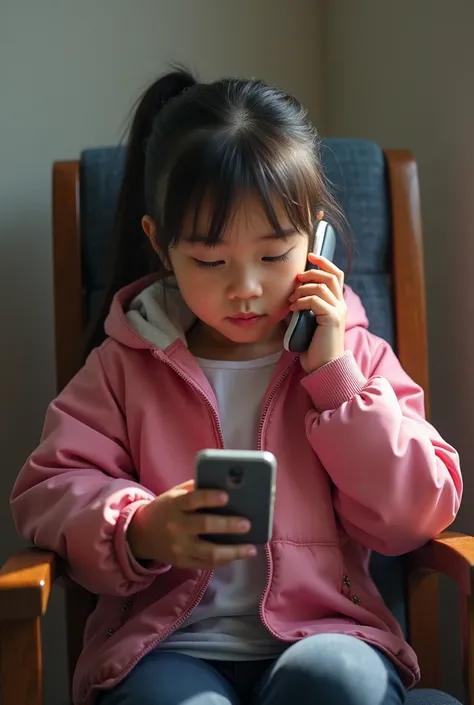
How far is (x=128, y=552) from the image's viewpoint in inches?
36.6

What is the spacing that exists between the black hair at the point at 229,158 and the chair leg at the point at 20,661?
424 millimetres

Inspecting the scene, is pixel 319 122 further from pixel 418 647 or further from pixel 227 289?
pixel 418 647

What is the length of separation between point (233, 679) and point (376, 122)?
2.97ft

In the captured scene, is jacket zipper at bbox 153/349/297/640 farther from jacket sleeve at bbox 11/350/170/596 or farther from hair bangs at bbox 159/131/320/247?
hair bangs at bbox 159/131/320/247

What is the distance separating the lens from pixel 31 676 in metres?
0.86

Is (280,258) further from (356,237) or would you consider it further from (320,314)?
(356,237)

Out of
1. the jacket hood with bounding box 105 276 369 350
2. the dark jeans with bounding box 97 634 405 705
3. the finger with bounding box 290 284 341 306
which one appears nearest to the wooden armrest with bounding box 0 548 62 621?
the dark jeans with bounding box 97 634 405 705

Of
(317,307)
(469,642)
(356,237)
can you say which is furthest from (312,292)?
(469,642)

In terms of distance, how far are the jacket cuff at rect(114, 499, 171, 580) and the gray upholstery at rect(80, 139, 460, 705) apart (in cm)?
40

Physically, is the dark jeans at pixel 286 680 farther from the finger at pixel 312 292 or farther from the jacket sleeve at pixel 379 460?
the finger at pixel 312 292

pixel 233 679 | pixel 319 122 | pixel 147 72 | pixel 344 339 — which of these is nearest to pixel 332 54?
pixel 319 122

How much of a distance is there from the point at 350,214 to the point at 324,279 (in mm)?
251

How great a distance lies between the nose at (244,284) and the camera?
37.6 inches

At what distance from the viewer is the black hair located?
935 millimetres
